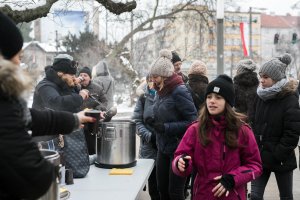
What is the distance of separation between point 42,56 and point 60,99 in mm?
59752

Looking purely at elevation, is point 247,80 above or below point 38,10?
below

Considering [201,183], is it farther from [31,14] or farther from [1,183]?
[31,14]

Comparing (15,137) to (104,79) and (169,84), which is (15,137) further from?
(104,79)

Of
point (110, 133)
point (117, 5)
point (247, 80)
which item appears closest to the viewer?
point (110, 133)

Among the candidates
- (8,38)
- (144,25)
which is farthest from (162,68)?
(144,25)

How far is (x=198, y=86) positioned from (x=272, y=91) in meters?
1.35

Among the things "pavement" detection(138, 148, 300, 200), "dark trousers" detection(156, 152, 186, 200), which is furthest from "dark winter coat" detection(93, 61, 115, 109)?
"dark trousers" detection(156, 152, 186, 200)

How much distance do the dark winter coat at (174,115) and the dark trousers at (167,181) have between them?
117 millimetres

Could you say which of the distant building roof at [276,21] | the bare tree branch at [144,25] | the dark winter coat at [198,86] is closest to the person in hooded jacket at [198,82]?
the dark winter coat at [198,86]

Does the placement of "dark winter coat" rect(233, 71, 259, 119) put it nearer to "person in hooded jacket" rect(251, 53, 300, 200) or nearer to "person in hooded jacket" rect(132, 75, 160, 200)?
"person in hooded jacket" rect(251, 53, 300, 200)

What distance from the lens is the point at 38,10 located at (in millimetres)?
4746

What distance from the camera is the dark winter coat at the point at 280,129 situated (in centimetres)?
388

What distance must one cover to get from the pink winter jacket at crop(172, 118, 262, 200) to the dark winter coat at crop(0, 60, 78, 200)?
1.56m

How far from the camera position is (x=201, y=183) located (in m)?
3.06
